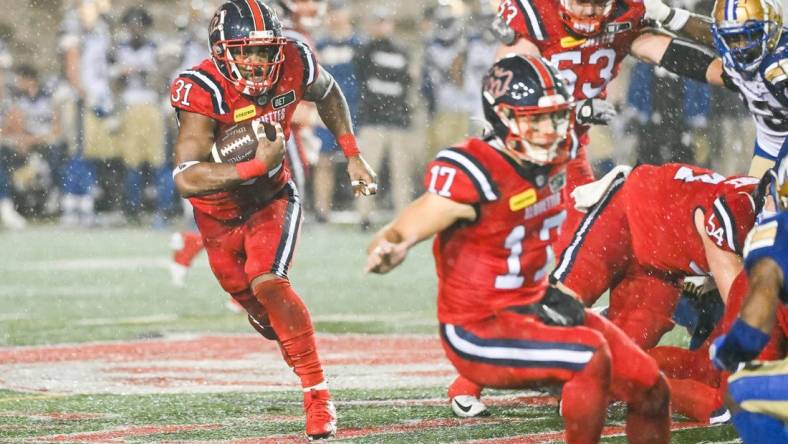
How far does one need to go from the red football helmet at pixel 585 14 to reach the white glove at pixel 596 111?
0.43 m

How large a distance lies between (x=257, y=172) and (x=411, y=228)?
1221 mm

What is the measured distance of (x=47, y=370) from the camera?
7.02 meters

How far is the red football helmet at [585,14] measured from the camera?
618 centimetres

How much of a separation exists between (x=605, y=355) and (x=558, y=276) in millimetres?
1584

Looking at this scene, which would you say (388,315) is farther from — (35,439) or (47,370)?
(35,439)

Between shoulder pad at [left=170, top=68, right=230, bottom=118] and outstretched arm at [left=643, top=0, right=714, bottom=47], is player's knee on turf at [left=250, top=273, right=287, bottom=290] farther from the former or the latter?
outstretched arm at [left=643, top=0, right=714, bottom=47]

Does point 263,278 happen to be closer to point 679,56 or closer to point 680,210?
point 680,210

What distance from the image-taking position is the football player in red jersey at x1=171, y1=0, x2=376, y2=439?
18.0 feet

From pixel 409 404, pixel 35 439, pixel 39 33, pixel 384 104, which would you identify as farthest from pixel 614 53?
pixel 39 33

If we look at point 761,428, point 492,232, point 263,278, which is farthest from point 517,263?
point 263,278

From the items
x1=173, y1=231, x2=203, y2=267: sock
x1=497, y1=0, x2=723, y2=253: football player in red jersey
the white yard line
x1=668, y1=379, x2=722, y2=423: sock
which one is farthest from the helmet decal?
x1=173, y1=231, x2=203, y2=267: sock

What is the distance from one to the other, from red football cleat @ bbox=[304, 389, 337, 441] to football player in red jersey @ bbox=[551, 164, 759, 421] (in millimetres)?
968

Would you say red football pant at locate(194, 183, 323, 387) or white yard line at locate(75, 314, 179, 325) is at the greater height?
red football pant at locate(194, 183, 323, 387)


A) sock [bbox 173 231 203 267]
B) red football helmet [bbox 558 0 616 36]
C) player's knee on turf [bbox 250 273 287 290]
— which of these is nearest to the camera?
player's knee on turf [bbox 250 273 287 290]
